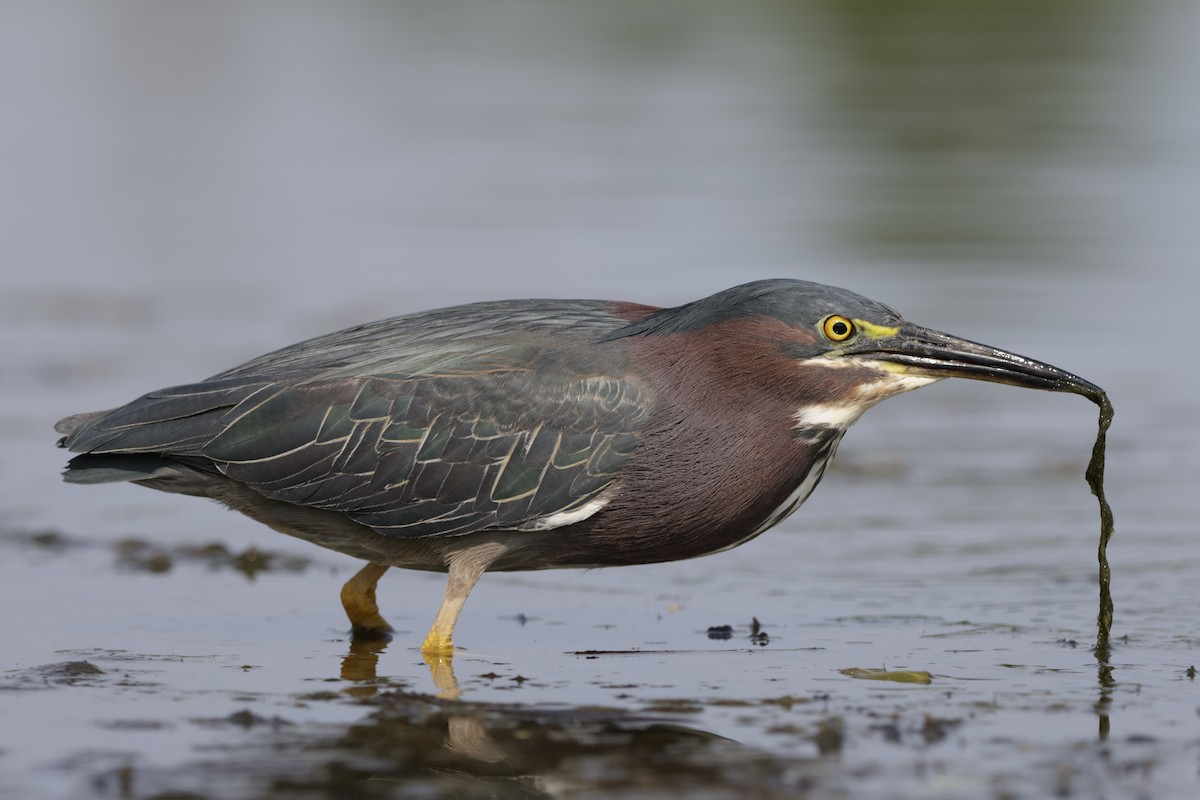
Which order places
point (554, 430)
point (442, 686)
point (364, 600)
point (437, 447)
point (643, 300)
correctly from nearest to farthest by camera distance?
1. point (442, 686)
2. point (554, 430)
3. point (437, 447)
4. point (364, 600)
5. point (643, 300)

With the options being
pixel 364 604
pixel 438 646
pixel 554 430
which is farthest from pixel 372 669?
pixel 554 430

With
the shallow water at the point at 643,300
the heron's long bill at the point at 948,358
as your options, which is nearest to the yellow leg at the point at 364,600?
the shallow water at the point at 643,300

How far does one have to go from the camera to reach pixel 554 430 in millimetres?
7359

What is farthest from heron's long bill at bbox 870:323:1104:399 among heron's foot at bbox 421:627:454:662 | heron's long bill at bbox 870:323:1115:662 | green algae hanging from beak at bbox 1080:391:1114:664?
heron's foot at bbox 421:627:454:662

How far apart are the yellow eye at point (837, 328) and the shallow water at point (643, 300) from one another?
1.25m

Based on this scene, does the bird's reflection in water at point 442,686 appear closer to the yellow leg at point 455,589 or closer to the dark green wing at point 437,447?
the yellow leg at point 455,589

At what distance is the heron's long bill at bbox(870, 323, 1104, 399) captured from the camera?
723cm

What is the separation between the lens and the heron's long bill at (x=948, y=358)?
7.23 meters

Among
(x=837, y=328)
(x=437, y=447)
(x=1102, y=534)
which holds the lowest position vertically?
(x=1102, y=534)

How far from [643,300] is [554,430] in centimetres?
758

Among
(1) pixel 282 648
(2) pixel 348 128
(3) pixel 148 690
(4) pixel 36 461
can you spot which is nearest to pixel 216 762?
(3) pixel 148 690

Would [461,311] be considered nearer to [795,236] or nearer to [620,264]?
[620,264]

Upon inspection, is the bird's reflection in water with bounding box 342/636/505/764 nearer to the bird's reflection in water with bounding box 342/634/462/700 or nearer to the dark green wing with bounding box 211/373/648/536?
the bird's reflection in water with bounding box 342/634/462/700

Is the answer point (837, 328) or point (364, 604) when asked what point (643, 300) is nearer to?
point (364, 604)
